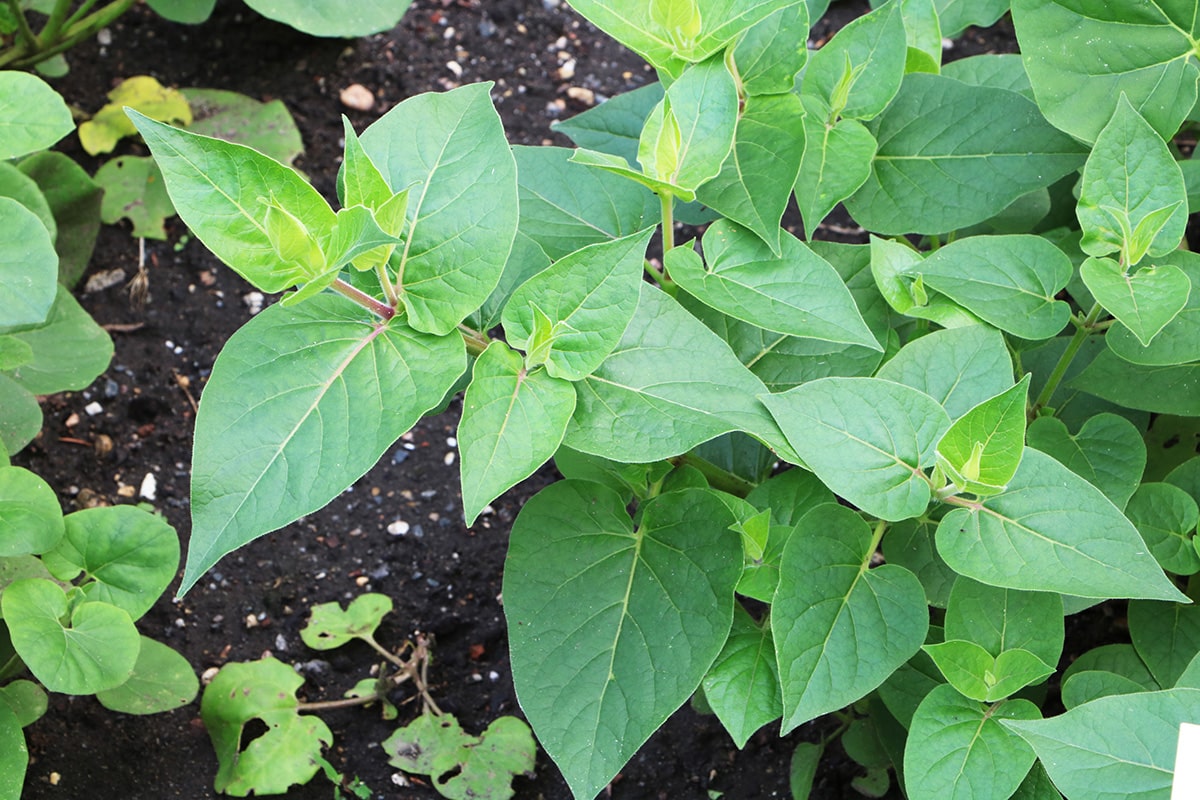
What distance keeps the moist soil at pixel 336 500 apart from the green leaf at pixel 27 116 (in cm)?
79

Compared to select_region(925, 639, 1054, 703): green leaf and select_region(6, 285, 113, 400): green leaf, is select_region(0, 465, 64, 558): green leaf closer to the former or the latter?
select_region(6, 285, 113, 400): green leaf

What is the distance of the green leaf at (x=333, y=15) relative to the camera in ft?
7.69

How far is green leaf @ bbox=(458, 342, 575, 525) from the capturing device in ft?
3.67

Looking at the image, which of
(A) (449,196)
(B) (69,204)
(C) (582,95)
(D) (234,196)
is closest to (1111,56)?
(A) (449,196)

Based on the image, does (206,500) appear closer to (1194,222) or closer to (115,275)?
(115,275)

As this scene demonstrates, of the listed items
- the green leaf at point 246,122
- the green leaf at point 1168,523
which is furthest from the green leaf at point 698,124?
the green leaf at point 246,122

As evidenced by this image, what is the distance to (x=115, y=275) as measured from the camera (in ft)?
8.18

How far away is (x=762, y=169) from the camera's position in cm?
141

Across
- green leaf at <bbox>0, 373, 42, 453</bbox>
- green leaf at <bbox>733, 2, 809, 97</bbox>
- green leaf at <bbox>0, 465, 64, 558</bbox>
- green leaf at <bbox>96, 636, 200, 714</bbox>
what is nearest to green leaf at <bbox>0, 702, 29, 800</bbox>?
green leaf at <bbox>96, 636, 200, 714</bbox>

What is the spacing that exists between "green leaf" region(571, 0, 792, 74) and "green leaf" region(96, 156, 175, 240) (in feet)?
4.95

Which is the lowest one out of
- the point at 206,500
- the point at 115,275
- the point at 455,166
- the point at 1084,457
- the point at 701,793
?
the point at 701,793

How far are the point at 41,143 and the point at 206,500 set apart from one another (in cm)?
85

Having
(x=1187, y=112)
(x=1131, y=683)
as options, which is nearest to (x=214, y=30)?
(x=1187, y=112)

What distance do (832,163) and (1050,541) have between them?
0.60 m
